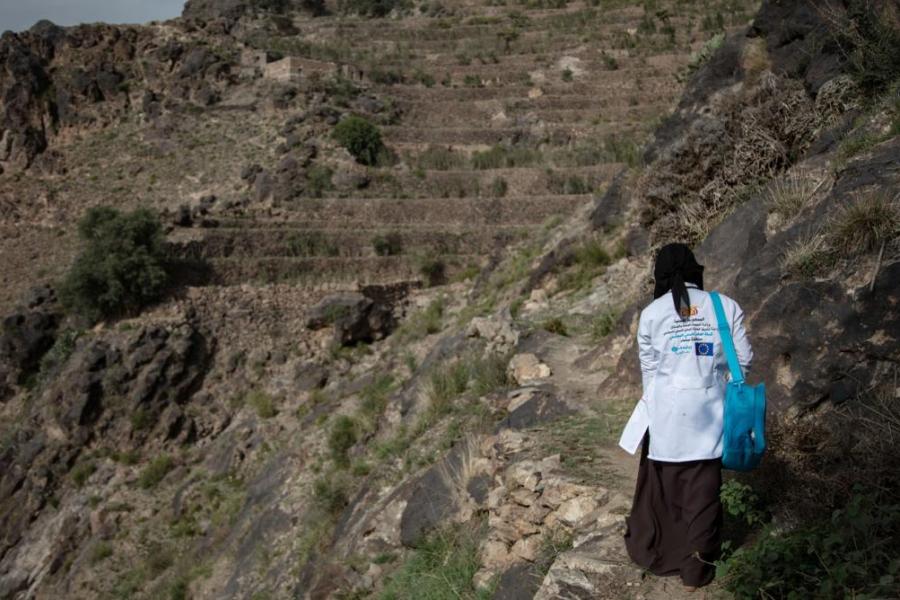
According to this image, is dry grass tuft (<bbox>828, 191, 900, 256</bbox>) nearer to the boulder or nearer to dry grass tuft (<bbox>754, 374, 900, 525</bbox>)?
dry grass tuft (<bbox>754, 374, 900, 525</bbox>)

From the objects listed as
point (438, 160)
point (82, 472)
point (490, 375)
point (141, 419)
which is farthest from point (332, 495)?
point (438, 160)

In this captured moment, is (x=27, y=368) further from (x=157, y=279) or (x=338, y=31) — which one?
(x=338, y=31)

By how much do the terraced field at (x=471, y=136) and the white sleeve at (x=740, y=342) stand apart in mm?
8408

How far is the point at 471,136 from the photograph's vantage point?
2983 centimetres

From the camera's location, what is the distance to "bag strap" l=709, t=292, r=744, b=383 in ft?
12.5

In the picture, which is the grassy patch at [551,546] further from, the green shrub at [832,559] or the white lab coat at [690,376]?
the green shrub at [832,559]

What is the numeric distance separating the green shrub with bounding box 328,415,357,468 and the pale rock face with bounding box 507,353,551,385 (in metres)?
3.93

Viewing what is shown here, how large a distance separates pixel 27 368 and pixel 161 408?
4546mm

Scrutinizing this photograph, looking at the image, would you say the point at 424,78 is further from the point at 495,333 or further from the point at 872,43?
the point at 872,43

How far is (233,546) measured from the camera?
1216 centimetres

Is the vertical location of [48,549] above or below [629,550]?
below

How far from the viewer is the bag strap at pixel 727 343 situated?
3816 mm

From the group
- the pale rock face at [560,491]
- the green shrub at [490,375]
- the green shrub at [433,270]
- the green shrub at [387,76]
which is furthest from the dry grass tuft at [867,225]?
the green shrub at [387,76]

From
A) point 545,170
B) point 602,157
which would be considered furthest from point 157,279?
point 602,157
